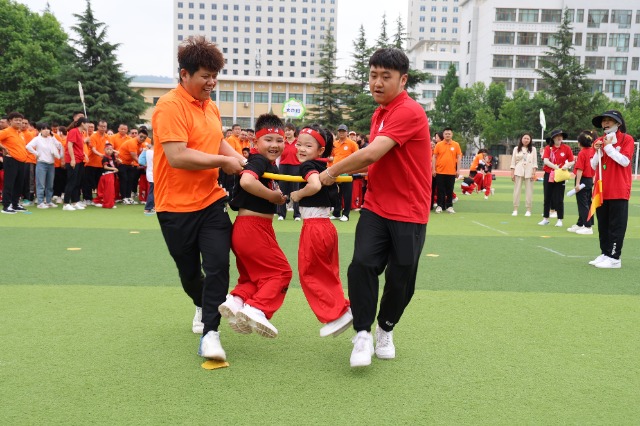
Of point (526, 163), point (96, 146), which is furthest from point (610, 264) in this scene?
point (96, 146)

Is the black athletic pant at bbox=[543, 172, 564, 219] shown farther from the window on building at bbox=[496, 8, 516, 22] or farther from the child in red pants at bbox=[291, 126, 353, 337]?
the window on building at bbox=[496, 8, 516, 22]

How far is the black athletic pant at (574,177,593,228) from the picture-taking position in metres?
10.6

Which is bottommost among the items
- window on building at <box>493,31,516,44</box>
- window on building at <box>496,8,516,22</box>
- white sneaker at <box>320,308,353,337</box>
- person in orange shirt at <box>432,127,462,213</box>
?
white sneaker at <box>320,308,353,337</box>

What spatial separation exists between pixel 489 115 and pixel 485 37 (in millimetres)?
22050

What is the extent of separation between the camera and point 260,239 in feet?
13.1

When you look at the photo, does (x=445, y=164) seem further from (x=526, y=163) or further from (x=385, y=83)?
(x=385, y=83)

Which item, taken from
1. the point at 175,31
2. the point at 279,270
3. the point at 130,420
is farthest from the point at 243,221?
the point at 175,31

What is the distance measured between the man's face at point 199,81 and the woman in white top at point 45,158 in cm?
1055

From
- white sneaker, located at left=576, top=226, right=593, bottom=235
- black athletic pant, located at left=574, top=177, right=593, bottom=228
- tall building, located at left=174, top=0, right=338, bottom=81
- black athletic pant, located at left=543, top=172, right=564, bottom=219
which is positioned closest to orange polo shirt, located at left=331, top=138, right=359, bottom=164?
black athletic pant, located at left=543, top=172, right=564, bottom=219

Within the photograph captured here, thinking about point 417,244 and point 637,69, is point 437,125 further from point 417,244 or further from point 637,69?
point 417,244

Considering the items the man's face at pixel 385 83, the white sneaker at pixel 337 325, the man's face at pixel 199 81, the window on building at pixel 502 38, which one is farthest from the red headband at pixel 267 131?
the window on building at pixel 502 38

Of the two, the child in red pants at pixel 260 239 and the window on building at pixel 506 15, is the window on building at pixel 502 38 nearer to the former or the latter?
the window on building at pixel 506 15

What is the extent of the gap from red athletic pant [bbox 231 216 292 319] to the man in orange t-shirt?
117mm

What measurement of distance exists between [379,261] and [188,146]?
1440mm
